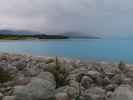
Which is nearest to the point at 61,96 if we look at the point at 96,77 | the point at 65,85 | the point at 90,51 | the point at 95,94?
the point at 95,94

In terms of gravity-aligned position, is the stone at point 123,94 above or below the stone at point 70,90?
above

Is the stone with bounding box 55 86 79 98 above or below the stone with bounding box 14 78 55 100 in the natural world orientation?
below

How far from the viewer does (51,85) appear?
4797 mm

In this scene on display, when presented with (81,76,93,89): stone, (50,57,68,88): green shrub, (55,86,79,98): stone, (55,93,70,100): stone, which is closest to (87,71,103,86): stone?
(81,76,93,89): stone

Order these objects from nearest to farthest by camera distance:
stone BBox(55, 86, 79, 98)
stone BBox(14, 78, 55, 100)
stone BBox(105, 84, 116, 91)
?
stone BBox(14, 78, 55, 100)
stone BBox(55, 86, 79, 98)
stone BBox(105, 84, 116, 91)

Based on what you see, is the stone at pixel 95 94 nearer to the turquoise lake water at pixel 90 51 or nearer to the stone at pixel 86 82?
the stone at pixel 86 82

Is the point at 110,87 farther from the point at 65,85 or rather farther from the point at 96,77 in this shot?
the point at 65,85

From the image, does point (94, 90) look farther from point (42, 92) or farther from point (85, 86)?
point (42, 92)

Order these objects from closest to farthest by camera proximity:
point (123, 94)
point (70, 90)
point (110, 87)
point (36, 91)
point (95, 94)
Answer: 1. point (123, 94)
2. point (36, 91)
3. point (95, 94)
4. point (70, 90)
5. point (110, 87)

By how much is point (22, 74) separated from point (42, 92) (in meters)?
1.95

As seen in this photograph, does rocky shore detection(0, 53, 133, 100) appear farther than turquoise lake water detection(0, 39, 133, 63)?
No

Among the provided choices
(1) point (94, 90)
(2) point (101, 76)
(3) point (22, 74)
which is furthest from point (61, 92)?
(3) point (22, 74)

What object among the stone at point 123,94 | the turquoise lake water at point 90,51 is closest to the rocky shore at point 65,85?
the stone at point 123,94

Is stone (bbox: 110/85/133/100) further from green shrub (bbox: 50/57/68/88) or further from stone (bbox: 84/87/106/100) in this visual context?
green shrub (bbox: 50/57/68/88)
